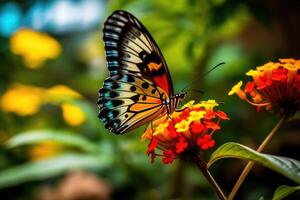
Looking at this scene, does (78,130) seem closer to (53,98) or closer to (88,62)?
(53,98)

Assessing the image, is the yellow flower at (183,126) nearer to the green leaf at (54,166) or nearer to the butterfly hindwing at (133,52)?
the butterfly hindwing at (133,52)

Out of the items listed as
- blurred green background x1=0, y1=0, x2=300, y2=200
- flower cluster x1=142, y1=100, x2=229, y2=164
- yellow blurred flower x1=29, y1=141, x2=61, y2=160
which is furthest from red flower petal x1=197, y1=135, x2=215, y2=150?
yellow blurred flower x1=29, y1=141, x2=61, y2=160

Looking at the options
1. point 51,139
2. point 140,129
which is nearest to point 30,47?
point 140,129

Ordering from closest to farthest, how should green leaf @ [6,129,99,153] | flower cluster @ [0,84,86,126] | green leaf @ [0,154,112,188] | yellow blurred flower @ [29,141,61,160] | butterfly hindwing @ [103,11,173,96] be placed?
1. butterfly hindwing @ [103,11,173,96]
2. green leaf @ [6,129,99,153]
3. green leaf @ [0,154,112,188]
4. flower cluster @ [0,84,86,126]
5. yellow blurred flower @ [29,141,61,160]

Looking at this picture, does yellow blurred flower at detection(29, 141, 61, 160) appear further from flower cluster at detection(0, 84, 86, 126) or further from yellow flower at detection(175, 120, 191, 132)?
yellow flower at detection(175, 120, 191, 132)

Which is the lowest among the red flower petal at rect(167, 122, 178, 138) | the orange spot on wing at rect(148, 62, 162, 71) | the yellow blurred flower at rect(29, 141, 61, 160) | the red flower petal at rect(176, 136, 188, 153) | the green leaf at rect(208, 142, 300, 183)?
the green leaf at rect(208, 142, 300, 183)

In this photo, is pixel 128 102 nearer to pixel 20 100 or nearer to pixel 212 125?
pixel 212 125
